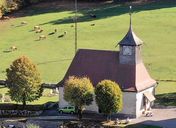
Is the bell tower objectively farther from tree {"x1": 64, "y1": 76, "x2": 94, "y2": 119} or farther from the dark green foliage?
tree {"x1": 64, "y1": 76, "x2": 94, "y2": 119}

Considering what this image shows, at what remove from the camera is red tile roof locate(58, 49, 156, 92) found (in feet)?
251

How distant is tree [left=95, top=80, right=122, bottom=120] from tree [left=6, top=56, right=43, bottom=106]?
9099mm

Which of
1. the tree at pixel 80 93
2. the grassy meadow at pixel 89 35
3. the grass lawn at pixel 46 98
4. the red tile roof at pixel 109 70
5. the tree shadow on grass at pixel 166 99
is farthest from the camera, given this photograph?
the grassy meadow at pixel 89 35

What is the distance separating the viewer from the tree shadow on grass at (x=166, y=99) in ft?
264

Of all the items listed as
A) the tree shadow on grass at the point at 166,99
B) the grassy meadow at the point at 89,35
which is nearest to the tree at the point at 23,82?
the tree shadow on grass at the point at 166,99

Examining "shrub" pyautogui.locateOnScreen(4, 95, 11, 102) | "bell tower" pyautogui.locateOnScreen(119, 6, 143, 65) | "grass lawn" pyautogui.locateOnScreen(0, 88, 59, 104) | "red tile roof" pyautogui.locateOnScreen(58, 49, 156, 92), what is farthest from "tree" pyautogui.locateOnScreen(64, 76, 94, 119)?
"shrub" pyautogui.locateOnScreen(4, 95, 11, 102)

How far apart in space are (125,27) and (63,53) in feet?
57.0

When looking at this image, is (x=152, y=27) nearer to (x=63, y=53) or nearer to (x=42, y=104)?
(x=63, y=53)

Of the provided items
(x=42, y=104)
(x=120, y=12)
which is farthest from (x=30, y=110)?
(x=120, y=12)

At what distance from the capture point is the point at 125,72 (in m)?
76.9

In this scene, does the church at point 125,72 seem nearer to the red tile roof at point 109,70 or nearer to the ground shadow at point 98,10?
the red tile roof at point 109,70

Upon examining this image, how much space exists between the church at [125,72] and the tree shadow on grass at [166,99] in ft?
8.97

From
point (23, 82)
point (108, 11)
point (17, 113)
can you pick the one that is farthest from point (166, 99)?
point (108, 11)

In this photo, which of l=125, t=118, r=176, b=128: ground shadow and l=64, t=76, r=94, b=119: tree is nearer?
l=125, t=118, r=176, b=128: ground shadow
